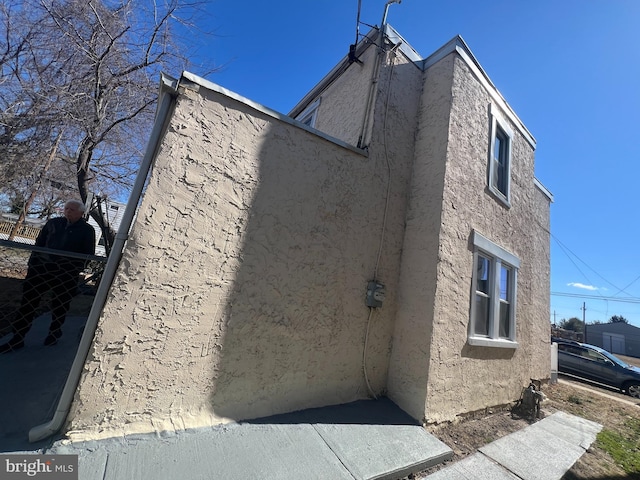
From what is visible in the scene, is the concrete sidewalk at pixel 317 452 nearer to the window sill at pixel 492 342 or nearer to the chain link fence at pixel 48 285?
the window sill at pixel 492 342

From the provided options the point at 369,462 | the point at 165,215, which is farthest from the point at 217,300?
the point at 369,462

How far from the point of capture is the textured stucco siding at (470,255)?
3811 millimetres

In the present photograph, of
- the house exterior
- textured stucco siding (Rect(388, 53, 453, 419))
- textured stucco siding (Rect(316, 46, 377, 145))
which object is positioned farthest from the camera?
textured stucco siding (Rect(316, 46, 377, 145))

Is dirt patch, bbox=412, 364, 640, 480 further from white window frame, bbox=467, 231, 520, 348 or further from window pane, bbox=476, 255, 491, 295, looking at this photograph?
window pane, bbox=476, 255, 491, 295

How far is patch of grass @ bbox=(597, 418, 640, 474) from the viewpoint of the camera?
3.66 meters

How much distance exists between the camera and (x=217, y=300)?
276 centimetres

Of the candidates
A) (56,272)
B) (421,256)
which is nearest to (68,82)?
(56,272)

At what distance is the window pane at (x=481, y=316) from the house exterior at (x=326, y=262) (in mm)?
40

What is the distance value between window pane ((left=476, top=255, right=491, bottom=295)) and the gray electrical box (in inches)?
79.1

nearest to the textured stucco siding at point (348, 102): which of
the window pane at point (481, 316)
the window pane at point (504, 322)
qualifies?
the window pane at point (481, 316)

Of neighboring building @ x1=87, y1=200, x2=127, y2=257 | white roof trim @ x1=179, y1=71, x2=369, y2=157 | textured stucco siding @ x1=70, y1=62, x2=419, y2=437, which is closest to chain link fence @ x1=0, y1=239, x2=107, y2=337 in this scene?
neighboring building @ x1=87, y1=200, x2=127, y2=257

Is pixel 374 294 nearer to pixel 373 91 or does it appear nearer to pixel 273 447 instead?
pixel 273 447

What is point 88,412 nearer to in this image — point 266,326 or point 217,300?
point 217,300

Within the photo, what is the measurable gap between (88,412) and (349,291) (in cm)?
269
